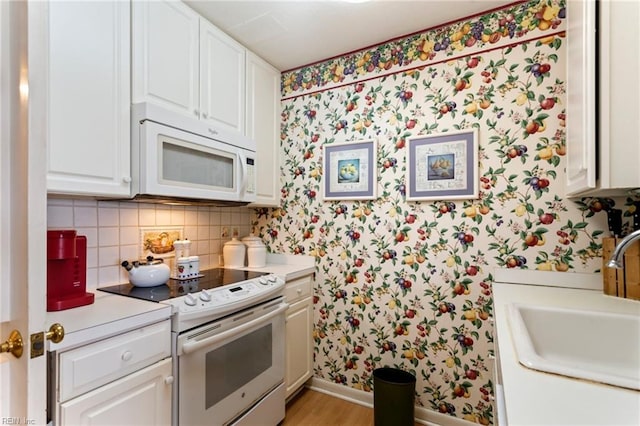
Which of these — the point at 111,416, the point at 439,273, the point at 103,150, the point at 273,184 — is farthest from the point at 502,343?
the point at 273,184

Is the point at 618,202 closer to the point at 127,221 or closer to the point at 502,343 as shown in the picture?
the point at 502,343

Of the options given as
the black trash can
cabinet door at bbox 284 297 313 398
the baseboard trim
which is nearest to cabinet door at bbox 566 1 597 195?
the black trash can

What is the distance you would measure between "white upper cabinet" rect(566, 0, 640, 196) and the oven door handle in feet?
5.02

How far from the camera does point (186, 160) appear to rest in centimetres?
163

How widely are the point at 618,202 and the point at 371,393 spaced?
1777mm

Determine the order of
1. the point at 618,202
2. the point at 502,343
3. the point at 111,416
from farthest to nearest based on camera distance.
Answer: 1. the point at 618,202
2. the point at 111,416
3. the point at 502,343

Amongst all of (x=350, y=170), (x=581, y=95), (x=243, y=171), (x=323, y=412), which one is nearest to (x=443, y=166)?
(x=350, y=170)

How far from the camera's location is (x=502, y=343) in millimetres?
875

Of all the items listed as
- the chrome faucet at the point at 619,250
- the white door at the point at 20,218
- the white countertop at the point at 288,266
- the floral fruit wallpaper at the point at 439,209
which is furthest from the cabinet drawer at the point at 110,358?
the chrome faucet at the point at 619,250

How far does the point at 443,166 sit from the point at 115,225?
Result: 1.90 m

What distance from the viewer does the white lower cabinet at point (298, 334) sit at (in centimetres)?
204

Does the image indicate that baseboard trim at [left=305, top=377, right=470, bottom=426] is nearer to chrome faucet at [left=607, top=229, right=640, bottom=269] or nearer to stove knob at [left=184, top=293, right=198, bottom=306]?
stove knob at [left=184, top=293, right=198, bottom=306]

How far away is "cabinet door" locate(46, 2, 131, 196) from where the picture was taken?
119 cm

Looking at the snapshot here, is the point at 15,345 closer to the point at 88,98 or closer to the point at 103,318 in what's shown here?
the point at 103,318
